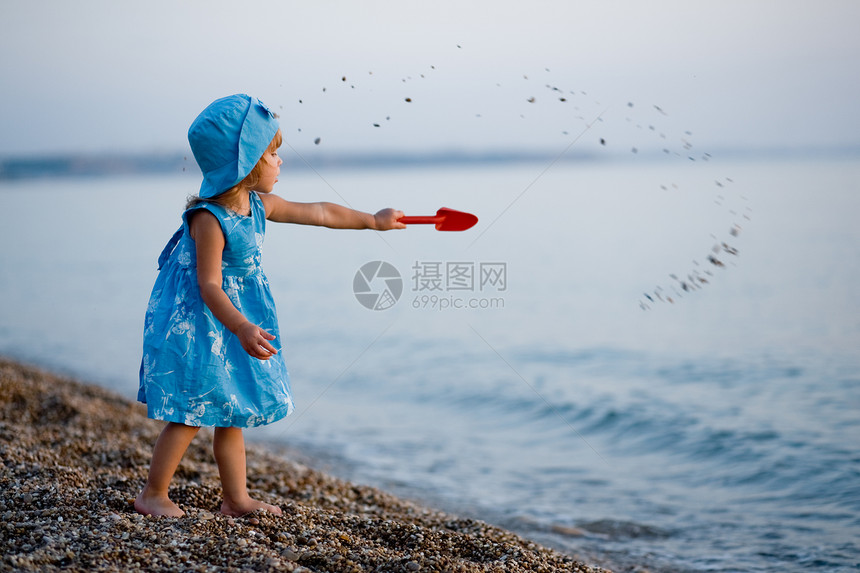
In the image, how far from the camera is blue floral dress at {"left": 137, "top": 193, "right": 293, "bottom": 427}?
2779 millimetres

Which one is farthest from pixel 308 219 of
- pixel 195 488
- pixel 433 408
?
pixel 433 408

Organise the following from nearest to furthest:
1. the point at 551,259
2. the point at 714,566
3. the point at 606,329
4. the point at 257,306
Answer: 1. the point at 257,306
2. the point at 714,566
3. the point at 606,329
4. the point at 551,259

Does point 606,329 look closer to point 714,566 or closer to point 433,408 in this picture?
point 433,408

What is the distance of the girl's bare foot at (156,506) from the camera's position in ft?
9.32

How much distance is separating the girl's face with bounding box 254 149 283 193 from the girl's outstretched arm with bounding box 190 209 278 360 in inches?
9.2

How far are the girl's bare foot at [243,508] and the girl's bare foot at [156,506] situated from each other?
0.24 meters

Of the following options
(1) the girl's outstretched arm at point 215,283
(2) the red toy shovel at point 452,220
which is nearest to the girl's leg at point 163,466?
(1) the girl's outstretched arm at point 215,283

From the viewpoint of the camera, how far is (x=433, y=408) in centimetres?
768

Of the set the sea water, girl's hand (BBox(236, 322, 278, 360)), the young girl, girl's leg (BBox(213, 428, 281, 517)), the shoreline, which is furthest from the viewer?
the sea water

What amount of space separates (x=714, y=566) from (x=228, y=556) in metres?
2.74

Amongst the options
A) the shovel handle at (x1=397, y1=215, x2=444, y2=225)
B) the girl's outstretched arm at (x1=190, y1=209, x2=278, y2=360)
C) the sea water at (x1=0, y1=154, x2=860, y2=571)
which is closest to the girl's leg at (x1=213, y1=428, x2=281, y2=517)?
the girl's outstretched arm at (x1=190, y1=209, x2=278, y2=360)

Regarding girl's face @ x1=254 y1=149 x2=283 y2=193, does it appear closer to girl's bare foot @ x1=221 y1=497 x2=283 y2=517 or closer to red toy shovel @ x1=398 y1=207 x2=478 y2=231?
red toy shovel @ x1=398 y1=207 x2=478 y2=231

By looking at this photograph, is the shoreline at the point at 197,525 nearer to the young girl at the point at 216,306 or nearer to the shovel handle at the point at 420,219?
the young girl at the point at 216,306

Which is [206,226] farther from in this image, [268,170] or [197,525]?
[197,525]
